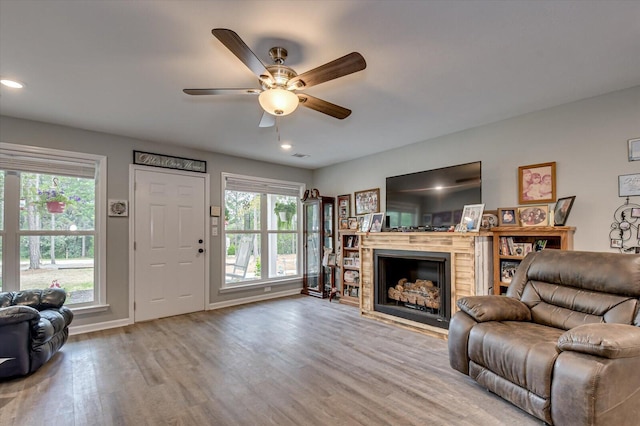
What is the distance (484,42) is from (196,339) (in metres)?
3.79

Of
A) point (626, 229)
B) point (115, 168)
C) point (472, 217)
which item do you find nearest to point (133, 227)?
point (115, 168)

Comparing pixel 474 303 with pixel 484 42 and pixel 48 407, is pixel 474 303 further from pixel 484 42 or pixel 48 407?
pixel 48 407

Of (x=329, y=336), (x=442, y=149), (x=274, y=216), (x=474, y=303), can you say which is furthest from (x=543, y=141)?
(x=274, y=216)

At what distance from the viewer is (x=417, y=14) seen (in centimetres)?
181

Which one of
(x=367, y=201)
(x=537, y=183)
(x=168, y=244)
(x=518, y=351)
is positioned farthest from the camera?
(x=367, y=201)

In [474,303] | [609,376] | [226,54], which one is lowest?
[609,376]

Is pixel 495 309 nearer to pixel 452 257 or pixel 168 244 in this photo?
pixel 452 257

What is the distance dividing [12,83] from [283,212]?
3972 millimetres

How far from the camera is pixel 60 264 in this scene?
3748mm

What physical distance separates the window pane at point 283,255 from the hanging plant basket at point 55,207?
2.99 meters

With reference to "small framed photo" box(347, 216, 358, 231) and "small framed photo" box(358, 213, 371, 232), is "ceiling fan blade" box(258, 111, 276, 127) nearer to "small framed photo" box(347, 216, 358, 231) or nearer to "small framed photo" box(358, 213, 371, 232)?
"small framed photo" box(358, 213, 371, 232)

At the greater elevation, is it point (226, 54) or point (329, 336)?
point (226, 54)

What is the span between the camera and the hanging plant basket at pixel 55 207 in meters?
3.68

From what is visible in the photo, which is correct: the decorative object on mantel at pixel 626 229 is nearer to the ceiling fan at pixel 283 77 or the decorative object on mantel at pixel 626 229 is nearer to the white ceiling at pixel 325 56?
the white ceiling at pixel 325 56
